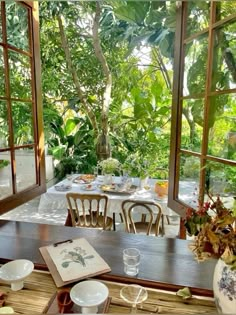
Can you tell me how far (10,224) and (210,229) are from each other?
124cm

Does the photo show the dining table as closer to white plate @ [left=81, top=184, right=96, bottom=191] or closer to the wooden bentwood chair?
white plate @ [left=81, top=184, right=96, bottom=191]

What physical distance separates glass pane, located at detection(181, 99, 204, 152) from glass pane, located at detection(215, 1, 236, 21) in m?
0.47

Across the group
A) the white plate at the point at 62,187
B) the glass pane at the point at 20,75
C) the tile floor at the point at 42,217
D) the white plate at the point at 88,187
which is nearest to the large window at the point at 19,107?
the glass pane at the point at 20,75

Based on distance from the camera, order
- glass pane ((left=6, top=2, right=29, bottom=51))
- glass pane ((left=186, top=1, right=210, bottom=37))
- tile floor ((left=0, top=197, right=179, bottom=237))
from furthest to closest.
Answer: tile floor ((left=0, top=197, right=179, bottom=237)), glass pane ((left=6, top=2, right=29, bottom=51)), glass pane ((left=186, top=1, right=210, bottom=37))

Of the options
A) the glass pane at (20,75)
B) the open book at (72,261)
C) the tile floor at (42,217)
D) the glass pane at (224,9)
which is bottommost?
the tile floor at (42,217)

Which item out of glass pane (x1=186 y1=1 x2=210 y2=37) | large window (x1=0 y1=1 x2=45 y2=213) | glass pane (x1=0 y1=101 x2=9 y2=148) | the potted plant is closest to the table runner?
the potted plant

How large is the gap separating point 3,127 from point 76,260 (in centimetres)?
113

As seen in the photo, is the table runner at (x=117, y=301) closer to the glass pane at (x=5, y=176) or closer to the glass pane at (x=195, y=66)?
the glass pane at (x=5, y=176)

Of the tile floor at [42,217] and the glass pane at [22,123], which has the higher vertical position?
the glass pane at [22,123]

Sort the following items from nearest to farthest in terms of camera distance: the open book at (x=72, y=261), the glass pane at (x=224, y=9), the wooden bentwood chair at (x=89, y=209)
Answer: the open book at (x=72, y=261), the glass pane at (x=224, y=9), the wooden bentwood chair at (x=89, y=209)

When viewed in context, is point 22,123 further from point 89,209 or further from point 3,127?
point 89,209

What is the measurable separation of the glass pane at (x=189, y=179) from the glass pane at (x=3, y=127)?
50.0 inches

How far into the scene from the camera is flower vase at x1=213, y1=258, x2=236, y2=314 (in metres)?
0.73

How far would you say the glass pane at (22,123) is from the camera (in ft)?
6.09
